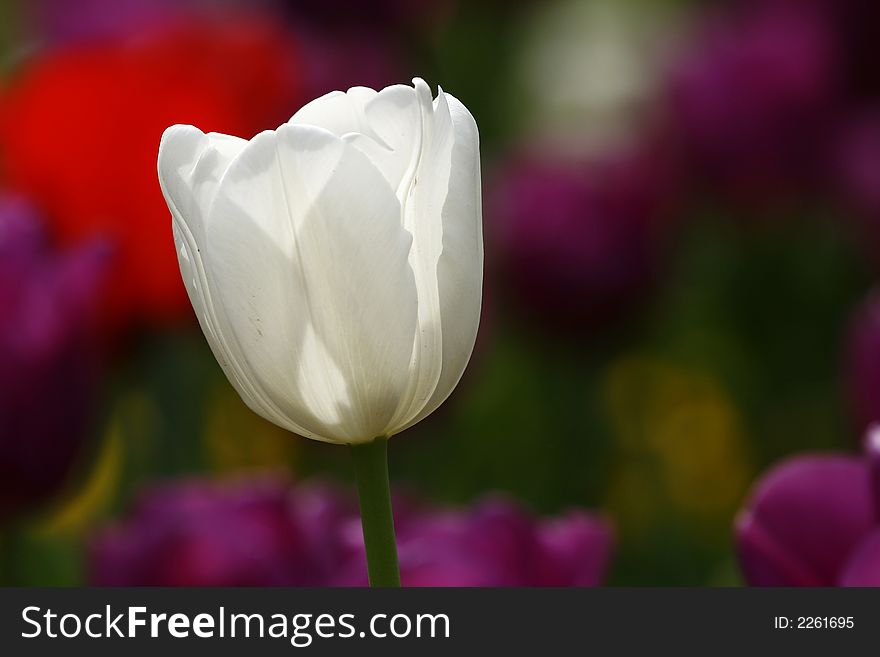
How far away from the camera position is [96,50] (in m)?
1.07

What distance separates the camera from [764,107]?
1.12 m

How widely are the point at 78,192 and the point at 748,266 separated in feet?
1.79

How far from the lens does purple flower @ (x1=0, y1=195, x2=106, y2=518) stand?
602 millimetres

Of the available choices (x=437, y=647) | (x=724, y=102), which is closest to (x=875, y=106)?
(x=724, y=102)

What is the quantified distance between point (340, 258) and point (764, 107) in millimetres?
857

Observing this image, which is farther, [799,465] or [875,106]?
[875,106]

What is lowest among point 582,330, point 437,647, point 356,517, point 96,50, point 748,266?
point 437,647

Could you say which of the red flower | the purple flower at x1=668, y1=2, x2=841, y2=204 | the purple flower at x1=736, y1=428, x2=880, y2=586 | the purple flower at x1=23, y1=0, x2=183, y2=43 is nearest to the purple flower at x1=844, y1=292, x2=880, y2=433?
the purple flower at x1=736, y1=428, x2=880, y2=586

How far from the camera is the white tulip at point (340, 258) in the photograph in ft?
1.02

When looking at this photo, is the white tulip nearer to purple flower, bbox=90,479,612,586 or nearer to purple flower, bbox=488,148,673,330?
purple flower, bbox=90,479,612,586

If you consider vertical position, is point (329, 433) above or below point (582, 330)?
below

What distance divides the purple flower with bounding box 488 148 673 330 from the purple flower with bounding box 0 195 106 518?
465mm

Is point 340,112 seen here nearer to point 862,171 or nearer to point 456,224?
point 456,224

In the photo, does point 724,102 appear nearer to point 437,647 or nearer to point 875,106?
point 875,106
